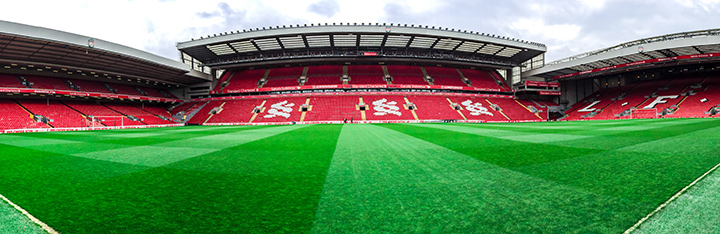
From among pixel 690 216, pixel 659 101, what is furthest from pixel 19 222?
pixel 659 101

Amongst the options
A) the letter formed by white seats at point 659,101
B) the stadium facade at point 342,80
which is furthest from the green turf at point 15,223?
the letter formed by white seats at point 659,101

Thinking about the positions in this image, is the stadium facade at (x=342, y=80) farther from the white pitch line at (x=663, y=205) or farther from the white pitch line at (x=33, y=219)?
the white pitch line at (x=663, y=205)

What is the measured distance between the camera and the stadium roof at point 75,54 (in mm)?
21328

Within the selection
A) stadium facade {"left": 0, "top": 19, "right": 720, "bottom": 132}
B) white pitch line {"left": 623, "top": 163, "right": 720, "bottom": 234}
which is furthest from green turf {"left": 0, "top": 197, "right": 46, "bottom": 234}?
stadium facade {"left": 0, "top": 19, "right": 720, "bottom": 132}

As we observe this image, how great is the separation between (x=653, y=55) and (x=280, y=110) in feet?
141

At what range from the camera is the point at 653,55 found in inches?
1175

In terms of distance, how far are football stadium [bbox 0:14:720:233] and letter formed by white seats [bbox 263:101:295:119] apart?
30 cm

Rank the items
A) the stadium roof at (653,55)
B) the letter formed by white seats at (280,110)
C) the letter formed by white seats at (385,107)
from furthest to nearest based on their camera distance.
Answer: the letter formed by white seats at (280,110), the letter formed by white seats at (385,107), the stadium roof at (653,55)

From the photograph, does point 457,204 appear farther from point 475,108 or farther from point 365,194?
point 475,108

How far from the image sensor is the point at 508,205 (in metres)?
2.18

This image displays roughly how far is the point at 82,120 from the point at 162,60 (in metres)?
9.29

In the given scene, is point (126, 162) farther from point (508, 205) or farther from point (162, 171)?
point (508, 205)

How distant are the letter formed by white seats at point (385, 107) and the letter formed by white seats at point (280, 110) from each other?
11.2 metres

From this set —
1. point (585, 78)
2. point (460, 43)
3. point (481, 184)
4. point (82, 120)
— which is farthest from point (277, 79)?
point (585, 78)
